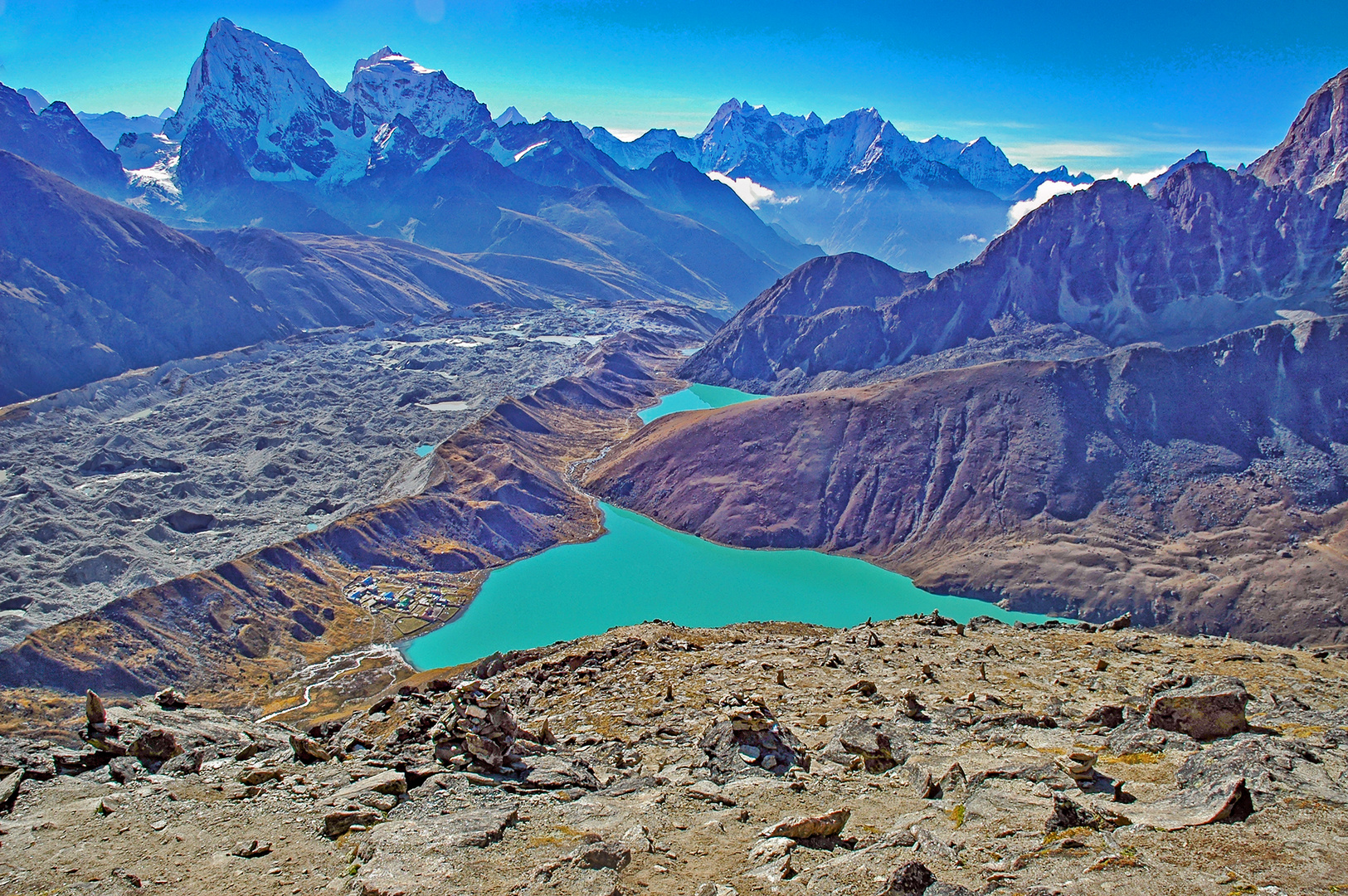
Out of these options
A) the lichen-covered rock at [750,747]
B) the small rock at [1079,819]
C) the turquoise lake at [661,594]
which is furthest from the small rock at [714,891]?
the turquoise lake at [661,594]

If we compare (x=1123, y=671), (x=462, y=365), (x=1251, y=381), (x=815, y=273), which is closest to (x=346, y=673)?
(x=1123, y=671)

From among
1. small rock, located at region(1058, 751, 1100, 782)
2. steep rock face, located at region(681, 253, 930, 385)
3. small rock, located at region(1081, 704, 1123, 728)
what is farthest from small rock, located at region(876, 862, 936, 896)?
steep rock face, located at region(681, 253, 930, 385)

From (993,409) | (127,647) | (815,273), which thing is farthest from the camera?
(815,273)

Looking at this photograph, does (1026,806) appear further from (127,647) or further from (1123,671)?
(127,647)

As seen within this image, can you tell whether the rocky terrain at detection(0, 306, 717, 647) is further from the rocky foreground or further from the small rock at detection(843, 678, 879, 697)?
the small rock at detection(843, 678, 879, 697)

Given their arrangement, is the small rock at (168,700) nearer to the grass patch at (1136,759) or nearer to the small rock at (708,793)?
the small rock at (708,793)

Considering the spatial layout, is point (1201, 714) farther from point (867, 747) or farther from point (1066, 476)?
point (1066, 476)

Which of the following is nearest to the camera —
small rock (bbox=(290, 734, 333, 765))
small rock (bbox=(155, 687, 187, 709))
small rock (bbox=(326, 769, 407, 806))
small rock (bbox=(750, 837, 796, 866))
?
small rock (bbox=(750, 837, 796, 866))
